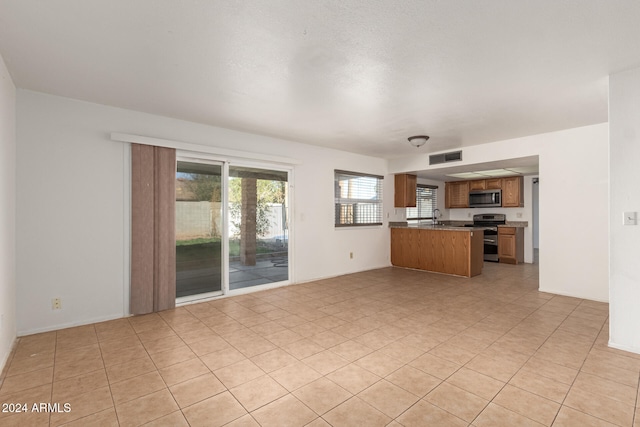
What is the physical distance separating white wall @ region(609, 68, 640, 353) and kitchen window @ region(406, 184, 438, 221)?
16.7 feet

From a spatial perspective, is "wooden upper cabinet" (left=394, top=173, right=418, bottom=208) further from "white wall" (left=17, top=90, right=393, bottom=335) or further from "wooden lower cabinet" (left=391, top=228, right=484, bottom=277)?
"white wall" (left=17, top=90, right=393, bottom=335)

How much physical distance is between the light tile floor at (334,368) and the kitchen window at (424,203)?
4178 mm

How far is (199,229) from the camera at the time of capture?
13.7ft

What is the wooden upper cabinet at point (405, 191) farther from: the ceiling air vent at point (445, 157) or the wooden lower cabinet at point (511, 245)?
the wooden lower cabinet at point (511, 245)

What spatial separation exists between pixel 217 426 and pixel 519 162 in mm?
5833

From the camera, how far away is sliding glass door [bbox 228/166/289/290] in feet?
14.8

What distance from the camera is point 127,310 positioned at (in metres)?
3.57

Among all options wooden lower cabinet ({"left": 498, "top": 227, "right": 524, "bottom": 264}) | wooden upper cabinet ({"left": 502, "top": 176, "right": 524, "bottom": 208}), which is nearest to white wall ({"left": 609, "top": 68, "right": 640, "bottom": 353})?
wooden lower cabinet ({"left": 498, "top": 227, "right": 524, "bottom": 264})

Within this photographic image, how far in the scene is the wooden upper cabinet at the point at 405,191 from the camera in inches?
269

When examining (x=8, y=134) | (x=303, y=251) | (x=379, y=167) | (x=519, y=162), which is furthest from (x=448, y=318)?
(x=8, y=134)

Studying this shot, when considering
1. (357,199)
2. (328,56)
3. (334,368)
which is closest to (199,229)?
(334,368)

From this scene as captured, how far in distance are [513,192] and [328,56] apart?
22.1 feet

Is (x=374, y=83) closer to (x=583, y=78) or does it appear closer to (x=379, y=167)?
(x=583, y=78)

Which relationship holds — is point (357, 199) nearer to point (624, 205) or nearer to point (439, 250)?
point (439, 250)
